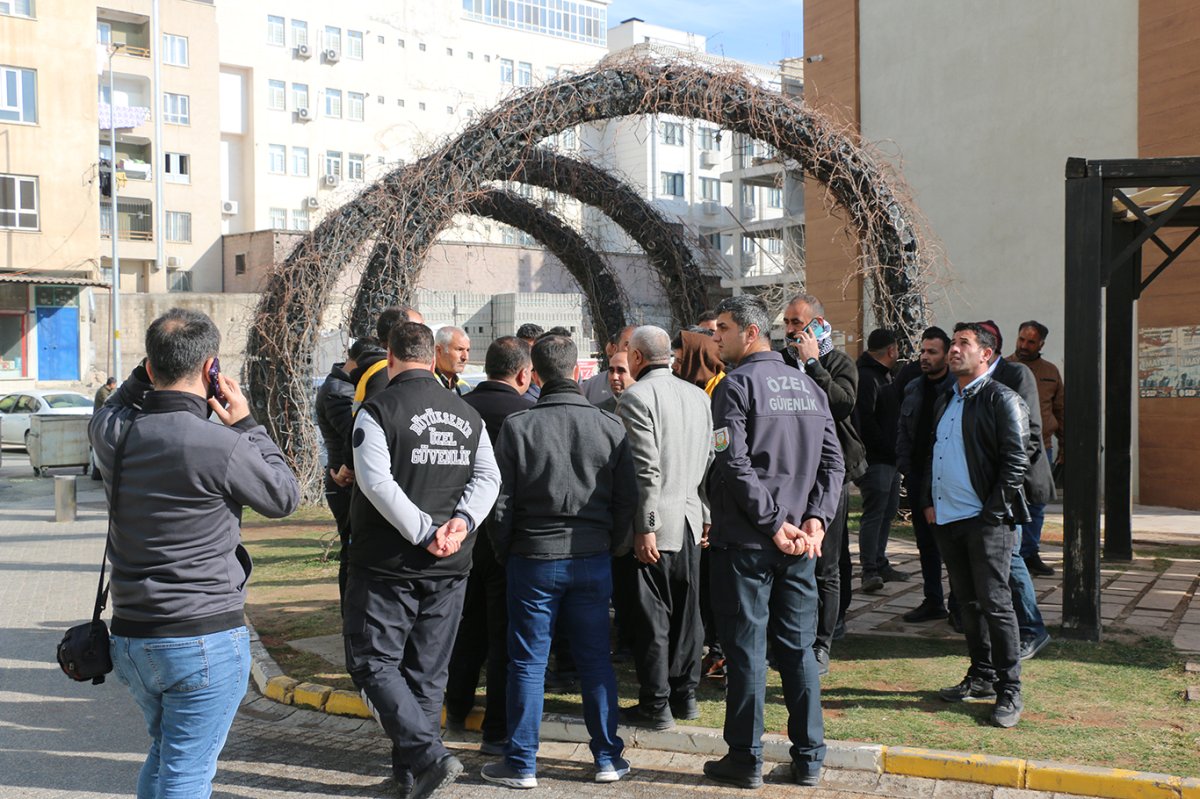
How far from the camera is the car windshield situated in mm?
27172

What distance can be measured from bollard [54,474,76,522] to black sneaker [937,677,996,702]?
12902mm

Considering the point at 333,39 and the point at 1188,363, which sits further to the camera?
the point at 333,39

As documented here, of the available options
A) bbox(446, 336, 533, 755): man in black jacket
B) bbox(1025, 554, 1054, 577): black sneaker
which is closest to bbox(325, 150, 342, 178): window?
bbox(1025, 554, 1054, 577): black sneaker

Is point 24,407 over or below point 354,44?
below

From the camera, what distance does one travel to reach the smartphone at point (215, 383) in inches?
151

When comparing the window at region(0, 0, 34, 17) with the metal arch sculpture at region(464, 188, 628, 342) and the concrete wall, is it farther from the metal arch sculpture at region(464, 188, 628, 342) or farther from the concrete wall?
the concrete wall

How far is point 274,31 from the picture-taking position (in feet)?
175

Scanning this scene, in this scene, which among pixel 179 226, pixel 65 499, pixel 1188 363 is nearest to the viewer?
pixel 1188 363

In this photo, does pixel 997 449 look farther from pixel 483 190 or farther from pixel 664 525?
pixel 483 190

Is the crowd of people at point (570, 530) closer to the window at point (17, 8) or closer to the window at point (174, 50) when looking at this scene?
the window at point (17, 8)

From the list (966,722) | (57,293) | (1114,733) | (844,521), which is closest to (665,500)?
(844,521)

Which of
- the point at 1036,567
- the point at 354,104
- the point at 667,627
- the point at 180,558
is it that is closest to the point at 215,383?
the point at 180,558

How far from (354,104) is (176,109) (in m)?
10.2

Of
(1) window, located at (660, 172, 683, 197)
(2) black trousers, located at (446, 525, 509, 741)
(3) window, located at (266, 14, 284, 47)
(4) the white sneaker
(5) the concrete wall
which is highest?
(3) window, located at (266, 14, 284, 47)
